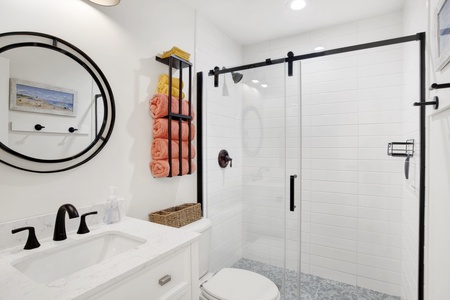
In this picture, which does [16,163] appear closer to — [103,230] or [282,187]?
[103,230]

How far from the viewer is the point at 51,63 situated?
4.01 feet

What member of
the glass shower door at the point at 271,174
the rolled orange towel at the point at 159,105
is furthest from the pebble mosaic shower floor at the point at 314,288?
the rolled orange towel at the point at 159,105

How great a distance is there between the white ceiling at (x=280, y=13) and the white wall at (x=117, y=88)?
37 centimetres

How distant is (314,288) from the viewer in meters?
2.28

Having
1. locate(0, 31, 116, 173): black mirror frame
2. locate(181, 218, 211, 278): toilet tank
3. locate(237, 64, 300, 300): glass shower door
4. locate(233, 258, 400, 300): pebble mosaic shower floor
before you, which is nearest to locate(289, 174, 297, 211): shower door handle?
locate(237, 64, 300, 300): glass shower door

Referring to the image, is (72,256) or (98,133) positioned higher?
(98,133)

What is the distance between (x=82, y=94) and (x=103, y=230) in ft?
2.49

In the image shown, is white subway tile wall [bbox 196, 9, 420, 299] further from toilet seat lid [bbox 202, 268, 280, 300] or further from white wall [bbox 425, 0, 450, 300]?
white wall [bbox 425, 0, 450, 300]

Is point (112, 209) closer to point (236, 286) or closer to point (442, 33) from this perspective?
point (236, 286)

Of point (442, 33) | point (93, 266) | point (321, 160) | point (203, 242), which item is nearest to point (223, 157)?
point (203, 242)

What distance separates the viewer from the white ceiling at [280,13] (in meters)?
2.06

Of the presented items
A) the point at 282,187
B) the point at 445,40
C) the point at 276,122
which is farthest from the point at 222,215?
the point at 445,40

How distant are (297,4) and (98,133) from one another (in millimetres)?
1897

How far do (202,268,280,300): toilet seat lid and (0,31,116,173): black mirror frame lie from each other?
1107 millimetres
